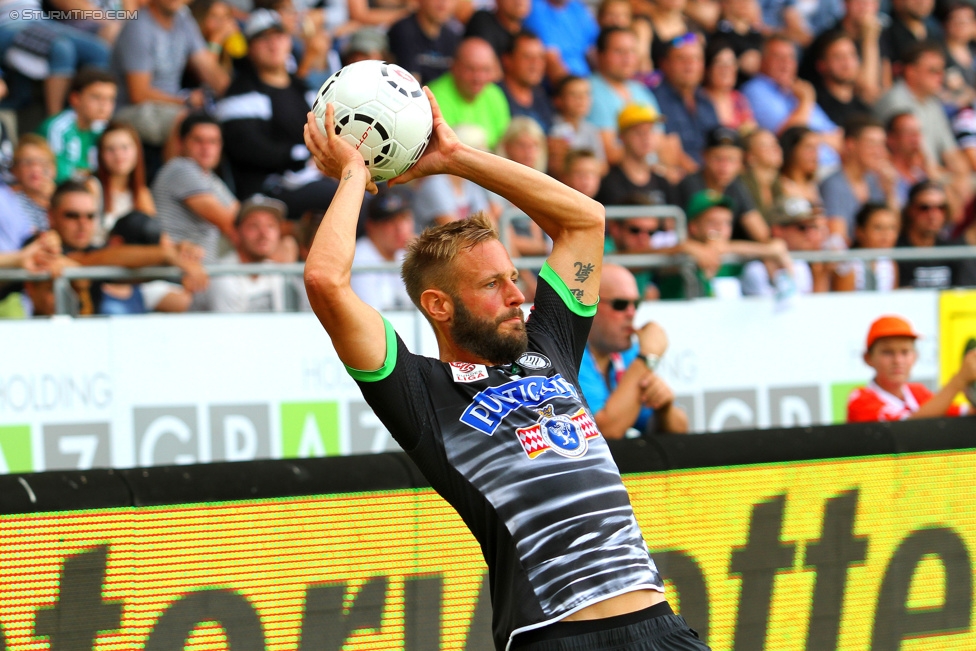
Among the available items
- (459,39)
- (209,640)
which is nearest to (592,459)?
(209,640)

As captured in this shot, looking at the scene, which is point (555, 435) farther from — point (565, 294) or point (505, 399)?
point (565, 294)

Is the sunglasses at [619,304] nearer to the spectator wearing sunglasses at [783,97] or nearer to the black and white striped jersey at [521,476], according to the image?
the black and white striped jersey at [521,476]

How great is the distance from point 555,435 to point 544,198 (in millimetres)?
887

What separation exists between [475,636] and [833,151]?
855cm

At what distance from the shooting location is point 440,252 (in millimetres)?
3842

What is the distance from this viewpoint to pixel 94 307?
284 inches

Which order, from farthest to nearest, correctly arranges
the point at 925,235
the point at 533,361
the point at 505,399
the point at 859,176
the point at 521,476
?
the point at 859,176, the point at 925,235, the point at 533,361, the point at 505,399, the point at 521,476

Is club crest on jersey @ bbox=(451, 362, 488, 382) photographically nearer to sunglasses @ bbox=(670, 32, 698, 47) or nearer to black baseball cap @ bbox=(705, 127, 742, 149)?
black baseball cap @ bbox=(705, 127, 742, 149)

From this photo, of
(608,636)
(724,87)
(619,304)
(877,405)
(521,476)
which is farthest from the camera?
(724,87)

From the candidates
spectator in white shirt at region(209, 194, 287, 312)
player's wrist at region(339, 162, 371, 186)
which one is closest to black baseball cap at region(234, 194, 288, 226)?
spectator in white shirt at region(209, 194, 287, 312)

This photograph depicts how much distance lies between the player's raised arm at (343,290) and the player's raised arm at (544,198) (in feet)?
1.51

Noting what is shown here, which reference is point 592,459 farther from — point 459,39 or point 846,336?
point 459,39

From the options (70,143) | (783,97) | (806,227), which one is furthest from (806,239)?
(70,143)

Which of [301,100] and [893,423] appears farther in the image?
[301,100]
